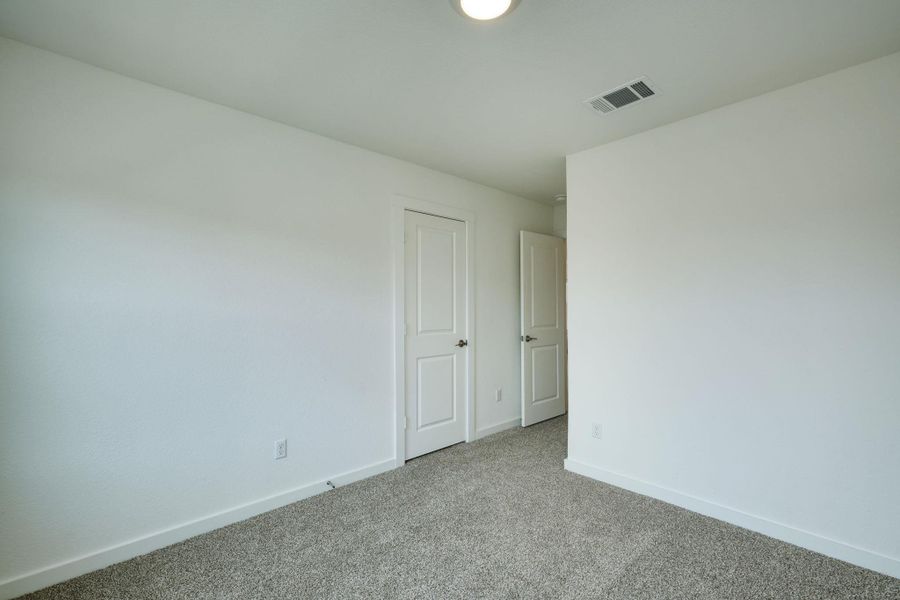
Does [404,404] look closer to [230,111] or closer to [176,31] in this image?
[230,111]

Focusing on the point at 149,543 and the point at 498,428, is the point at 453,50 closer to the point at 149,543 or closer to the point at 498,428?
the point at 149,543

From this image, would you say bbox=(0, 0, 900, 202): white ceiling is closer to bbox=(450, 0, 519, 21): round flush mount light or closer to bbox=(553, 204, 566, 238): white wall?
bbox=(450, 0, 519, 21): round flush mount light

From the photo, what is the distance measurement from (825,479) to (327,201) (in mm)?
3275

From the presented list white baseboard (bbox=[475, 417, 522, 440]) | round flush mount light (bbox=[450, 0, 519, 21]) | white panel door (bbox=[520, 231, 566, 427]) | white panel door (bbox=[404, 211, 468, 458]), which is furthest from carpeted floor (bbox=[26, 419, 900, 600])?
round flush mount light (bbox=[450, 0, 519, 21])

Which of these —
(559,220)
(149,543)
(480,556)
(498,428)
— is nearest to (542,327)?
(498,428)

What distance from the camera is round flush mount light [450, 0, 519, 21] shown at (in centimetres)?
148

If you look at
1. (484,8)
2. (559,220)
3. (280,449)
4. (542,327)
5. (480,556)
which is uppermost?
(484,8)

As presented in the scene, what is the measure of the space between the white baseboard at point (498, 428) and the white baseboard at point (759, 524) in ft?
3.36

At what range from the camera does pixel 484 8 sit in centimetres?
151

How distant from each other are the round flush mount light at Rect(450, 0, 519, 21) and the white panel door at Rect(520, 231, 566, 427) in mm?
2591

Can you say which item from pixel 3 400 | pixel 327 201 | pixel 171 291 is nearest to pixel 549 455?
pixel 327 201

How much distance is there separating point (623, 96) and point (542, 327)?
2460mm

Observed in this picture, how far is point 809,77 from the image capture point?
206 cm

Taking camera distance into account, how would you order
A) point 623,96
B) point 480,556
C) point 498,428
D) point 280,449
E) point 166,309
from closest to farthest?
1. point 480,556
2. point 166,309
3. point 623,96
4. point 280,449
5. point 498,428
